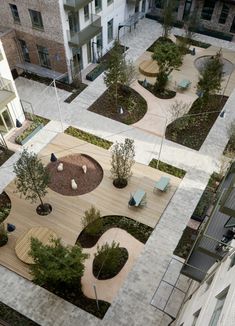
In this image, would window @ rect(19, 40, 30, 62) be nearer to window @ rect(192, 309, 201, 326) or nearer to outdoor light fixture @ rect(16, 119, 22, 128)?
outdoor light fixture @ rect(16, 119, 22, 128)

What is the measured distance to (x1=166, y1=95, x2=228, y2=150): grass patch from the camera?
25894 millimetres

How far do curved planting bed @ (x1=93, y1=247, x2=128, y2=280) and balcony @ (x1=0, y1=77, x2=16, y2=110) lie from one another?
44.1ft

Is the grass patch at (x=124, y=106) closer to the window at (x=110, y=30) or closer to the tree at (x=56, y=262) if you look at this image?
the window at (x=110, y=30)

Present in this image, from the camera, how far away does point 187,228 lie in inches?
Answer: 808

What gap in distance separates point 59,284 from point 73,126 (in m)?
13.5

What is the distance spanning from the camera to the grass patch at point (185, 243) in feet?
63.8

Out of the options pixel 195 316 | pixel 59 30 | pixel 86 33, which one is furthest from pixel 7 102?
pixel 195 316

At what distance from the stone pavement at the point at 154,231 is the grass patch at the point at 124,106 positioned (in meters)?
0.69

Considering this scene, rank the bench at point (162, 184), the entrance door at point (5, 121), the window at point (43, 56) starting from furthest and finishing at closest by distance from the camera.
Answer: the window at point (43, 56), the entrance door at point (5, 121), the bench at point (162, 184)

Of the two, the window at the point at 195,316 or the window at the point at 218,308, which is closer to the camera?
the window at the point at 218,308

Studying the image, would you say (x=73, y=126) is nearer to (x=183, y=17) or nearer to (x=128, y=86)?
(x=128, y=86)

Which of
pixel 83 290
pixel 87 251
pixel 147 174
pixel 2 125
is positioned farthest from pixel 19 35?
pixel 83 290

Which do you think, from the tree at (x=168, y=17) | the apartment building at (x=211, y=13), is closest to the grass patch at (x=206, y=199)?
the tree at (x=168, y=17)

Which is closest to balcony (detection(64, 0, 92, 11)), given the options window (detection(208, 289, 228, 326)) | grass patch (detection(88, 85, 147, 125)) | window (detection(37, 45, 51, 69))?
window (detection(37, 45, 51, 69))
